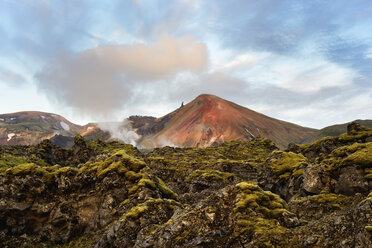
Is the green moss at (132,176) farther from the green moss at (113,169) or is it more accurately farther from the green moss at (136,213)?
the green moss at (136,213)

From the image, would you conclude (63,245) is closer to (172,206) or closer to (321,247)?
(172,206)

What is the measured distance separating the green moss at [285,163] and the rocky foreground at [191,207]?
7.8 inches

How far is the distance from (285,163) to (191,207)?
30461mm

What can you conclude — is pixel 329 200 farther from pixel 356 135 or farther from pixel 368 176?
pixel 356 135

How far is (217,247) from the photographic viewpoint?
605 inches

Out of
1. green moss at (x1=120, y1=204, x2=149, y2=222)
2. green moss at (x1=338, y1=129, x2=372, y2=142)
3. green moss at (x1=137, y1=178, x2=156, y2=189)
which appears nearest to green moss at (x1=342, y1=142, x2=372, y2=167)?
green moss at (x1=338, y1=129, x2=372, y2=142)

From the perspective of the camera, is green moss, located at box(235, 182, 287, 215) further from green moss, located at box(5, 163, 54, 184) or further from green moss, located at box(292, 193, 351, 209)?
green moss, located at box(5, 163, 54, 184)

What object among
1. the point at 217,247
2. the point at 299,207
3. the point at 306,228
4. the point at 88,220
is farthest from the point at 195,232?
the point at 88,220

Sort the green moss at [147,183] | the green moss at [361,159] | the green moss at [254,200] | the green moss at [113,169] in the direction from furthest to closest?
the green moss at [113,169] < the green moss at [147,183] < the green moss at [361,159] < the green moss at [254,200]

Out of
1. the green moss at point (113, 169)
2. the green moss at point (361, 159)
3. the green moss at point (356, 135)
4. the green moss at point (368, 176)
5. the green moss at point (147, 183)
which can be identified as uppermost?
the green moss at point (356, 135)

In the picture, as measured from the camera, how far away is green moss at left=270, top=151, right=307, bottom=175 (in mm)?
40531

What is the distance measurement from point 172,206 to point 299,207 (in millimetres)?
13583

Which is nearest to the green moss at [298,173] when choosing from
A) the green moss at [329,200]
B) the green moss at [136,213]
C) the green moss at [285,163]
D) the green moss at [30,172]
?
the green moss at [285,163]

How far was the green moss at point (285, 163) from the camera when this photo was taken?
133 ft
